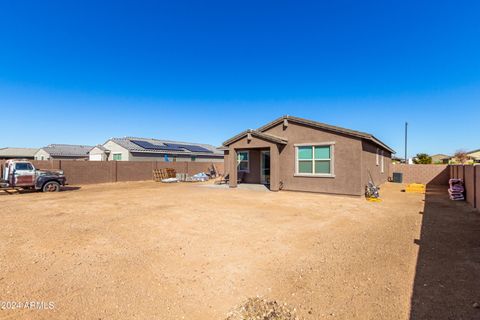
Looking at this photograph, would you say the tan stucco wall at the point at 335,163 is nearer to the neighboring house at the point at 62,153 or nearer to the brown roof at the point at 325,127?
the brown roof at the point at 325,127

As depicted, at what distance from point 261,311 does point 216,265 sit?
1.56 m

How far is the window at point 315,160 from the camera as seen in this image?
13.4m

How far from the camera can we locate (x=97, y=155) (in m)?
32.1

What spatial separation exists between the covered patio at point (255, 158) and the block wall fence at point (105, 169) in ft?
32.9

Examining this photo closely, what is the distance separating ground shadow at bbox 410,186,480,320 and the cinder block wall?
1486 cm

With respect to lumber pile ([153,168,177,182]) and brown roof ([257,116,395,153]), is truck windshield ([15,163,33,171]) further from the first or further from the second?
brown roof ([257,116,395,153])

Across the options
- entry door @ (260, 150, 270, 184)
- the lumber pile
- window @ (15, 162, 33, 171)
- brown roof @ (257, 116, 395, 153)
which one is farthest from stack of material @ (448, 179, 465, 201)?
window @ (15, 162, 33, 171)

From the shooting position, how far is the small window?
13.4 metres

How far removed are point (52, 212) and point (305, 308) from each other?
30.9ft

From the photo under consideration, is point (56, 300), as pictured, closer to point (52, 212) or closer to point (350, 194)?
point (52, 212)

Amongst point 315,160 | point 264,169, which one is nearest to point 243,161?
point 264,169

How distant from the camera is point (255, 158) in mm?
17688

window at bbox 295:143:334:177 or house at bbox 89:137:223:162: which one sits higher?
house at bbox 89:137:223:162

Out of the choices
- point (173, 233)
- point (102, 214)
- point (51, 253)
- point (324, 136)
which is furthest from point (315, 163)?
point (51, 253)
